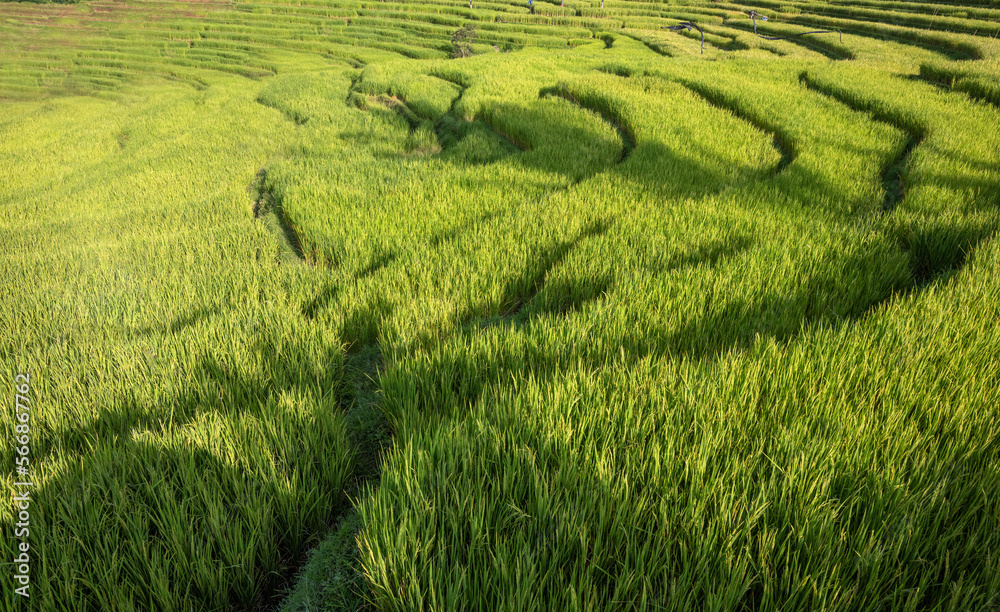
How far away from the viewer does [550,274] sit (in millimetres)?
2785

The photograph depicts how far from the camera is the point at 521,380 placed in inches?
60.1

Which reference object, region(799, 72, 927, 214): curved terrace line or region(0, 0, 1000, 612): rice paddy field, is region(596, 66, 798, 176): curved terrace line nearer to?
region(0, 0, 1000, 612): rice paddy field

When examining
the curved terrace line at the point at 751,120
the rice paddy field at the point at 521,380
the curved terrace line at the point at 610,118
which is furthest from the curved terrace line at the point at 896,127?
the curved terrace line at the point at 610,118

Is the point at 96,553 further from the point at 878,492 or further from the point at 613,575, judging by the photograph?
the point at 878,492

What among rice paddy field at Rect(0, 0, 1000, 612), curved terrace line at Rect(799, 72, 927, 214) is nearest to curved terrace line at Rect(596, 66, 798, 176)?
rice paddy field at Rect(0, 0, 1000, 612)

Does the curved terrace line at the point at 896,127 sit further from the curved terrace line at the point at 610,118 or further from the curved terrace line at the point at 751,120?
the curved terrace line at the point at 610,118

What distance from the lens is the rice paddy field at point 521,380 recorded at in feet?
3.04

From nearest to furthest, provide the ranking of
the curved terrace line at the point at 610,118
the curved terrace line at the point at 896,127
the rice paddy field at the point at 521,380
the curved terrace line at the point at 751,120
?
the rice paddy field at the point at 521,380, the curved terrace line at the point at 896,127, the curved terrace line at the point at 751,120, the curved terrace line at the point at 610,118

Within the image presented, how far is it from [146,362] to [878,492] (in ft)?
8.43

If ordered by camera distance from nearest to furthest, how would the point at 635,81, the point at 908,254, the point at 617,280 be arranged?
the point at 617,280, the point at 908,254, the point at 635,81

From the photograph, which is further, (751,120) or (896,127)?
(751,120)

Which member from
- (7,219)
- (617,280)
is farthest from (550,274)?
(7,219)

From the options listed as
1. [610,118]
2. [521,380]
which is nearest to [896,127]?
[610,118]

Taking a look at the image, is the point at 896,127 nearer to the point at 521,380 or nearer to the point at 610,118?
the point at 610,118
